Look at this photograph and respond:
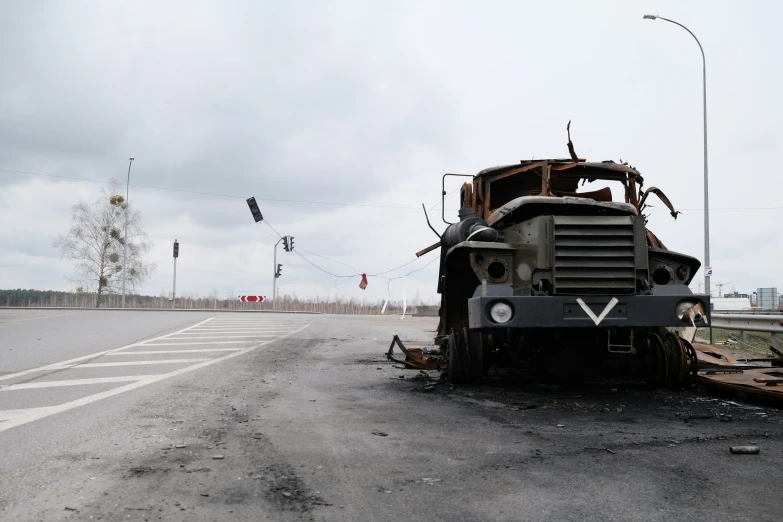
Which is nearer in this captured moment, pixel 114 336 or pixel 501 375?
pixel 501 375

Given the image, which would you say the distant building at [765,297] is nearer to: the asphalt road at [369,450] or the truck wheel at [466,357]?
the truck wheel at [466,357]

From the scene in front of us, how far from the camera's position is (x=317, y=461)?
12.3 feet

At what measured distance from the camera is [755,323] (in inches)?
497

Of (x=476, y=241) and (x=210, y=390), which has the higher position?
(x=476, y=241)

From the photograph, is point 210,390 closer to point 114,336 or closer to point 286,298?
point 114,336

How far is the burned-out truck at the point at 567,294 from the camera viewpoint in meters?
5.95

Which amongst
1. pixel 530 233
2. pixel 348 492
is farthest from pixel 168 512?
pixel 530 233

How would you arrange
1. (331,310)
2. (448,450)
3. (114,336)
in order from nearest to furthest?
(448,450), (114,336), (331,310)

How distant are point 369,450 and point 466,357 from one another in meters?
2.97

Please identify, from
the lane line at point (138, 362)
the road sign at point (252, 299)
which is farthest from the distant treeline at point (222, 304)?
the lane line at point (138, 362)

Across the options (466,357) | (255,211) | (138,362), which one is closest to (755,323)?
(466,357)

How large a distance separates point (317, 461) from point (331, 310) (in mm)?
51766

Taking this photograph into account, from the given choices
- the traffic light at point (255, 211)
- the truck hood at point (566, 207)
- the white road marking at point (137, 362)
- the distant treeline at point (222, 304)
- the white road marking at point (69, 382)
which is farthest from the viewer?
the distant treeline at point (222, 304)

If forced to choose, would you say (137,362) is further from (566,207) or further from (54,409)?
(566,207)
